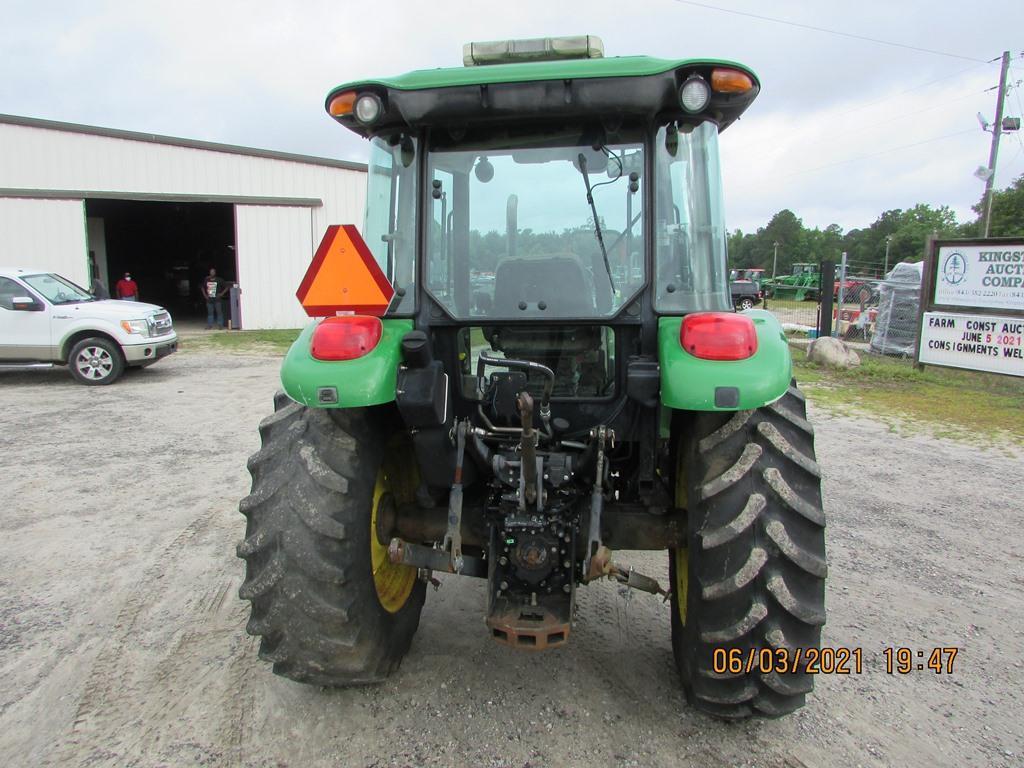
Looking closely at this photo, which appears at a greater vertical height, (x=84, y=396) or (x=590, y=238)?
(x=590, y=238)

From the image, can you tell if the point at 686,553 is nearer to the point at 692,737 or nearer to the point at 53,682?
the point at 692,737

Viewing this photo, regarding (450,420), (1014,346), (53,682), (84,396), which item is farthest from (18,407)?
(1014,346)

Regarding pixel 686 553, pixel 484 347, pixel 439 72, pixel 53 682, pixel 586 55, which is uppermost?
pixel 586 55

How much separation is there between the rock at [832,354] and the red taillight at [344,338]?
1095 centimetres

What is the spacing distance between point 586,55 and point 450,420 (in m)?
2.07

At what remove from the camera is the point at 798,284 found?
119 ft

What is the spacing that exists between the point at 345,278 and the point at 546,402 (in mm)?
861

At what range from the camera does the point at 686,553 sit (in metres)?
3.00

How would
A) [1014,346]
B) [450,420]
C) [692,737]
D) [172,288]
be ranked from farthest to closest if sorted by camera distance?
[172,288] → [1014,346] → [450,420] → [692,737]

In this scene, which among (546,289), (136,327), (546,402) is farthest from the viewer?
(136,327)

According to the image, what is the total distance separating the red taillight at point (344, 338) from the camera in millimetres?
2598

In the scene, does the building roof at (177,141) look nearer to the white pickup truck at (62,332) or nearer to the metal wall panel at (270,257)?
the metal wall panel at (270,257)

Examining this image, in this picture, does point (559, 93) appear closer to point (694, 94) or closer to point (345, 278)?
point (694, 94)
